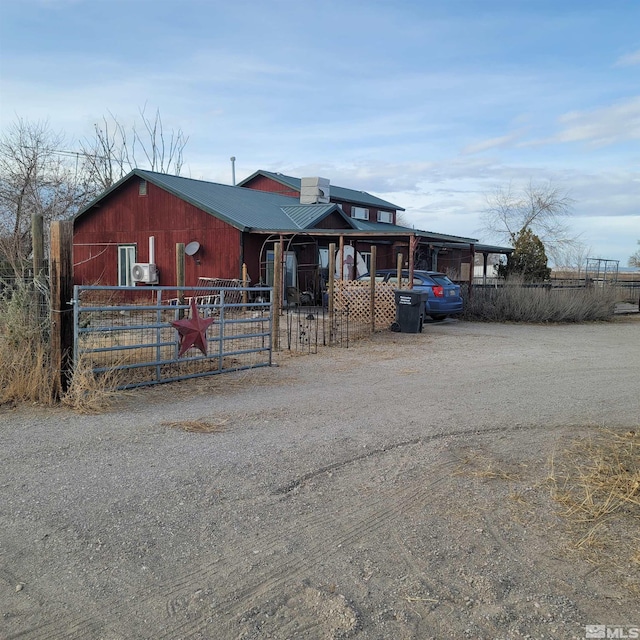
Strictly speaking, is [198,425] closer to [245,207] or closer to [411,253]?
[411,253]

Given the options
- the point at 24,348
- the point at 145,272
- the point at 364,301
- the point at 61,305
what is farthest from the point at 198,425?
the point at 145,272

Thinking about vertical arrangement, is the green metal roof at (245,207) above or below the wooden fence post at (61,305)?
above

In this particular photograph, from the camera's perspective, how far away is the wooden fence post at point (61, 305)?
708 cm

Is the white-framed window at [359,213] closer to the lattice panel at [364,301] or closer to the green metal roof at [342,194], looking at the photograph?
the green metal roof at [342,194]

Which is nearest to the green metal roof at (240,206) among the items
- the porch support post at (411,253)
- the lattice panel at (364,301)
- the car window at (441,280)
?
the lattice panel at (364,301)

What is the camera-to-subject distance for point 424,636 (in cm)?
282

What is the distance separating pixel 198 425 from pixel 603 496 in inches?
144

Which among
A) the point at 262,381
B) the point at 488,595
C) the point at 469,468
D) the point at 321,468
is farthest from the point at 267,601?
the point at 262,381

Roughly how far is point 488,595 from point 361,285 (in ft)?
45.3

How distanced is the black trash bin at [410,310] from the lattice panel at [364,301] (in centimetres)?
62

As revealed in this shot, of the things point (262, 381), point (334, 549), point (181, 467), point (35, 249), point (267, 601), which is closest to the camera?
point (267, 601)

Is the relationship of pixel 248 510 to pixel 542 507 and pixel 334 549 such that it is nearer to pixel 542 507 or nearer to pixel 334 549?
pixel 334 549

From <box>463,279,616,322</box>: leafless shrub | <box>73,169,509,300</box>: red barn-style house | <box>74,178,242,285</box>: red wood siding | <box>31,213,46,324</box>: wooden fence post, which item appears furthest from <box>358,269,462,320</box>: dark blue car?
<box>31,213,46,324</box>: wooden fence post

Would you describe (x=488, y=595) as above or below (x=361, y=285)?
below
